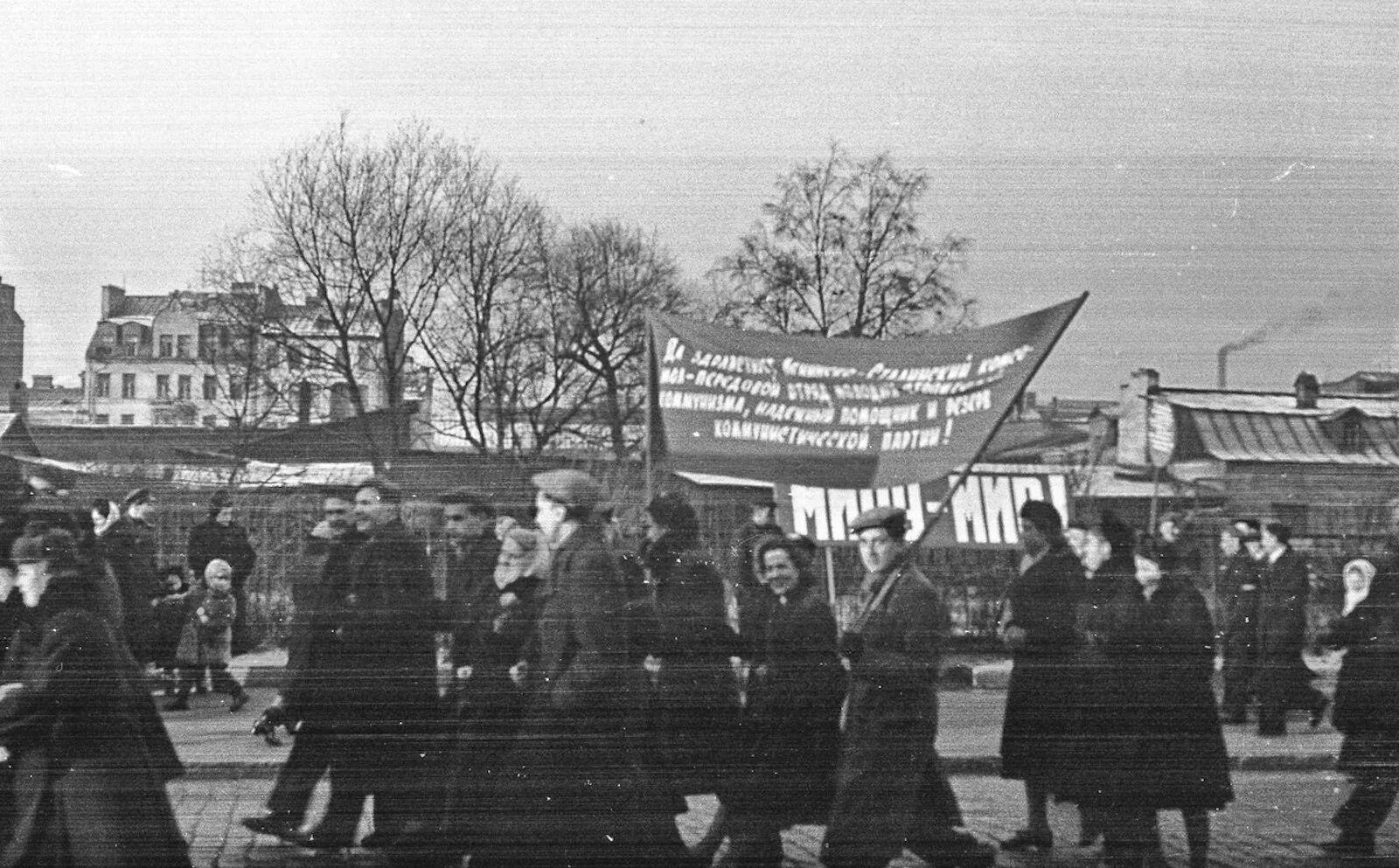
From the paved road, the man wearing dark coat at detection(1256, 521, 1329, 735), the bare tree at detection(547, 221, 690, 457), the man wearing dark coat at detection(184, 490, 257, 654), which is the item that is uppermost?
the bare tree at detection(547, 221, 690, 457)

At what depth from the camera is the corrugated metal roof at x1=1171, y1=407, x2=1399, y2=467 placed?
1681 mm

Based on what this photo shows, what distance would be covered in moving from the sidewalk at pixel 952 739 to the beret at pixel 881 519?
0.28 meters

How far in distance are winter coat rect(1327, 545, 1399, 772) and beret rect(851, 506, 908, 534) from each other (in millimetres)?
612

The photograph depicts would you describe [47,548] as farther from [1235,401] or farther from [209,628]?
[1235,401]

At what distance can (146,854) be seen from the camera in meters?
1.71

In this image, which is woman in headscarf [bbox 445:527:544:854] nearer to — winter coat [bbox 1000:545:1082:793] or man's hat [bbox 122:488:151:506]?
man's hat [bbox 122:488:151:506]

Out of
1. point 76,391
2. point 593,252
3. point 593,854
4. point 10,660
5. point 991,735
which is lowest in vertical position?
point 593,854

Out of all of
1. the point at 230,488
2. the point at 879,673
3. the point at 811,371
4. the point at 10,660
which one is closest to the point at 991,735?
the point at 879,673

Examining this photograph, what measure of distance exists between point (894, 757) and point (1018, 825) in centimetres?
18

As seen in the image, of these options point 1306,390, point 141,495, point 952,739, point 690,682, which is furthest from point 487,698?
point 1306,390

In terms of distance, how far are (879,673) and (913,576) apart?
20 cm

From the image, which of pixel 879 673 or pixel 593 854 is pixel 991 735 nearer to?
pixel 879 673

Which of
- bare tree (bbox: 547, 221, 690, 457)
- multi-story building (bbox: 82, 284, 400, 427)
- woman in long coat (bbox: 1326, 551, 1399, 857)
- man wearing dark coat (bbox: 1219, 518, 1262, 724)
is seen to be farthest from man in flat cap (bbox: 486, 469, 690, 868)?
woman in long coat (bbox: 1326, 551, 1399, 857)

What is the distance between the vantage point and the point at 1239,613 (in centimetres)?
171
